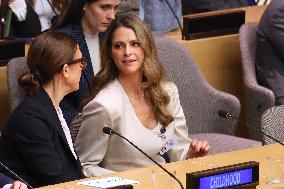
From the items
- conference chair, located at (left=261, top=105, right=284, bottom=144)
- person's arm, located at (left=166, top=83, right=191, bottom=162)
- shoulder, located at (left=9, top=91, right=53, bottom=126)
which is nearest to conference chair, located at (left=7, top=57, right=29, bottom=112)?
shoulder, located at (left=9, top=91, right=53, bottom=126)

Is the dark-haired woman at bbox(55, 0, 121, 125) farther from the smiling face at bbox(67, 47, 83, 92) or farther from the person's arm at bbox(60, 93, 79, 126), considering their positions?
the smiling face at bbox(67, 47, 83, 92)

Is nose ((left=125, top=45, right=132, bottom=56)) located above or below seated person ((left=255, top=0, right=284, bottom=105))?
above

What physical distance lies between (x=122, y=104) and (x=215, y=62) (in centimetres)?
170

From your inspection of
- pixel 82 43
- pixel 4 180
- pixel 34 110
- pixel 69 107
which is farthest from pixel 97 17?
pixel 4 180

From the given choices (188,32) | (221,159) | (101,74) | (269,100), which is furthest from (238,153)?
(188,32)

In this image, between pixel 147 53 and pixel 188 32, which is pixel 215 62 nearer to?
pixel 188 32

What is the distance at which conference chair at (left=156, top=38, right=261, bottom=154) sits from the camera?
226 inches

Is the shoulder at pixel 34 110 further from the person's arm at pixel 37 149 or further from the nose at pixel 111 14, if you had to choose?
the nose at pixel 111 14

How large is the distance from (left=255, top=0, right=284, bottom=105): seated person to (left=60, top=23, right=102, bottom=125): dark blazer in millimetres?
1304

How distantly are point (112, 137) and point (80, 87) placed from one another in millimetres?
586

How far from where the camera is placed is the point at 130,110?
4805 mm

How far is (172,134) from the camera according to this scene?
→ 4973 millimetres

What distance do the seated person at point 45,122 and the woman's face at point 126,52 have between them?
304 millimetres

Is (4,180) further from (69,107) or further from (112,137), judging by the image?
(69,107)
